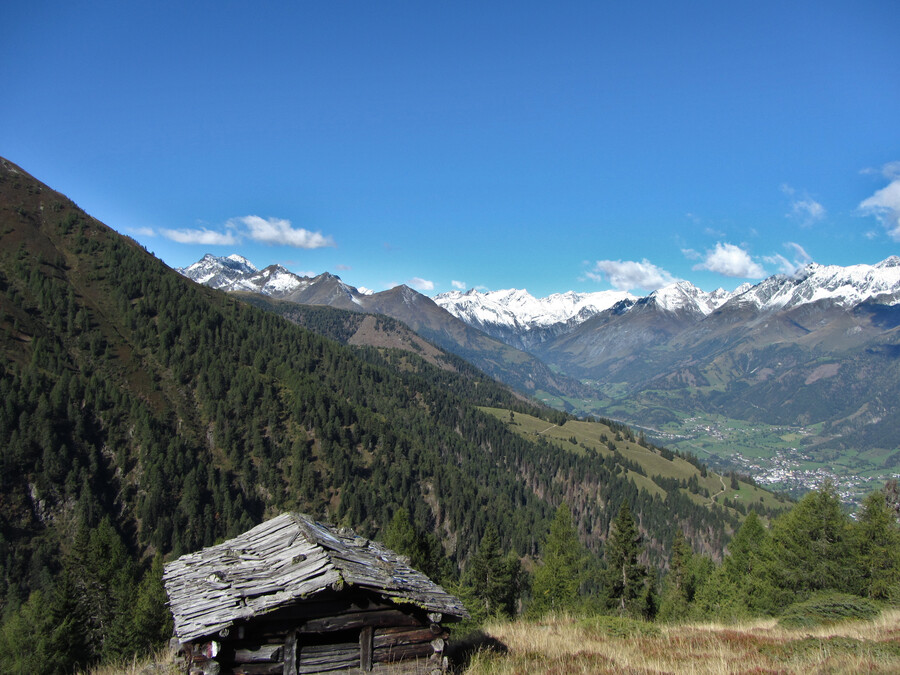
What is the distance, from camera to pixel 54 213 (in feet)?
623

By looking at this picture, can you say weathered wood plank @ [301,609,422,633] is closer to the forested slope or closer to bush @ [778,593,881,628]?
bush @ [778,593,881,628]

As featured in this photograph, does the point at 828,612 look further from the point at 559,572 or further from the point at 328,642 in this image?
the point at 559,572

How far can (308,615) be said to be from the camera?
11.9 metres

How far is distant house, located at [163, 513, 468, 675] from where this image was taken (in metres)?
11.5

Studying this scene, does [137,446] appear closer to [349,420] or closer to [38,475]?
[38,475]

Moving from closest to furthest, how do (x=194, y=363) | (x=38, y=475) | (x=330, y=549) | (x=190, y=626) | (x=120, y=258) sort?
(x=190, y=626)
(x=330, y=549)
(x=38, y=475)
(x=194, y=363)
(x=120, y=258)

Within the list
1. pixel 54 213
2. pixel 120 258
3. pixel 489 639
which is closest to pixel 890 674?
pixel 489 639

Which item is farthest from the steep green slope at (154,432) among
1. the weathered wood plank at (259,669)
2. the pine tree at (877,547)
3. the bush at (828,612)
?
the weathered wood plank at (259,669)

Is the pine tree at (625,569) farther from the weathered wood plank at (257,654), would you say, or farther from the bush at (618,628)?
the weathered wood plank at (257,654)

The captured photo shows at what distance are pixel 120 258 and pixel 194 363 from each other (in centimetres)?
6387

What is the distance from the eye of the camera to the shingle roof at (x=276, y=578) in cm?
1141

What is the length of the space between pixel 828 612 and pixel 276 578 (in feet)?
82.0

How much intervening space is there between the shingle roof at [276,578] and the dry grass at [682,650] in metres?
3.04

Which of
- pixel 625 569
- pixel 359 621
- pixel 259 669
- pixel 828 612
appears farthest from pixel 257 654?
pixel 625 569
